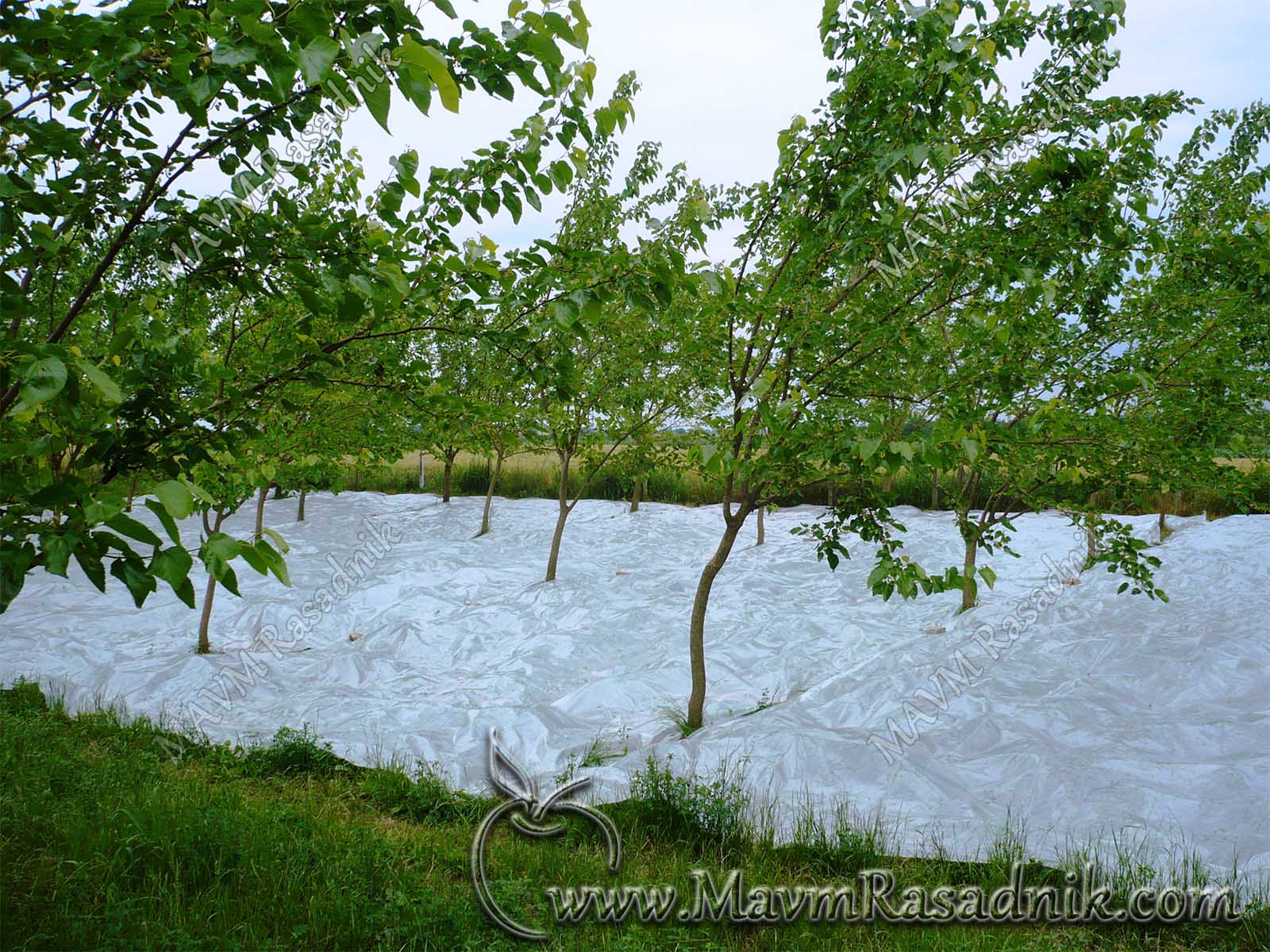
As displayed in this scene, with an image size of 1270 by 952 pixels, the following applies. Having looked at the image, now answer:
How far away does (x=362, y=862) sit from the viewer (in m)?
3.03

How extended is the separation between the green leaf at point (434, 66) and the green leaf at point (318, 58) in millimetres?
155

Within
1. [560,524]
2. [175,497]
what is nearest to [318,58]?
[175,497]

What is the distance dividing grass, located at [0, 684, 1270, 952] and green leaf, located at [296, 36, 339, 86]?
269 cm

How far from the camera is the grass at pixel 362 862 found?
2.57 metres

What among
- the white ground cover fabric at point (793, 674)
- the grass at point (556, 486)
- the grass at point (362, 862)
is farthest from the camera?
the grass at point (556, 486)

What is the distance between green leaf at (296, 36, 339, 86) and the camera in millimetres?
1115

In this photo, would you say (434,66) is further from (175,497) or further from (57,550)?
(57,550)

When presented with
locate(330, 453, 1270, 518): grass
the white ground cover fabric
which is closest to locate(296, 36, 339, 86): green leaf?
the white ground cover fabric

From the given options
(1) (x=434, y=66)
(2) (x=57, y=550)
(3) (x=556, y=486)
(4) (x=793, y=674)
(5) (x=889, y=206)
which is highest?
(5) (x=889, y=206)

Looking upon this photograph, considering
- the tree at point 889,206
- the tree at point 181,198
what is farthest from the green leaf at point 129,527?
the tree at point 889,206

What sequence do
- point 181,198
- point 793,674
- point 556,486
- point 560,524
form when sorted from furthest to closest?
point 556,486
point 560,524
point 793,674
point 181,198

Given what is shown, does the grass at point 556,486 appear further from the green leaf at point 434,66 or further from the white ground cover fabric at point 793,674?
the green leaf at point 434,66

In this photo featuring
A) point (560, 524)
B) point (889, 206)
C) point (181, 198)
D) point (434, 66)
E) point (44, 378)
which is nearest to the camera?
point (434, 66)

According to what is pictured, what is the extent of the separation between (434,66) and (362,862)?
3.17 metres
